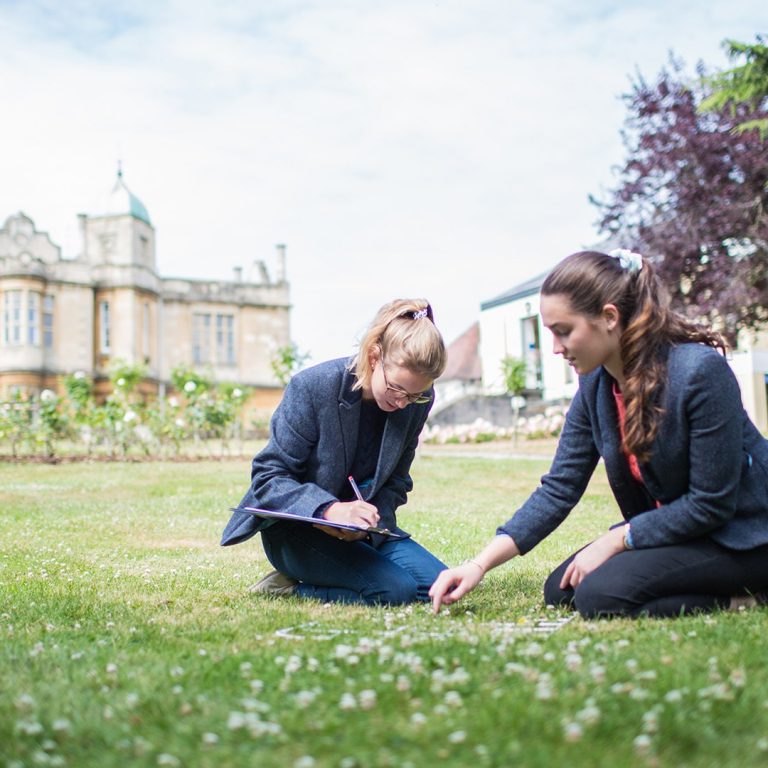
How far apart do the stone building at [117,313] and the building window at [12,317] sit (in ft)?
0.11

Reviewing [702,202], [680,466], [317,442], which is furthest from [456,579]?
[702,202]

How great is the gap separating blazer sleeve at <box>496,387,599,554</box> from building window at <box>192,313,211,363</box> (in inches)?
1299

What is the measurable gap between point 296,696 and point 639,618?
163cm

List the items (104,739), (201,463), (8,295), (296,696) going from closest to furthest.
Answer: (104,739), (296,696), (201,463), (8,295)

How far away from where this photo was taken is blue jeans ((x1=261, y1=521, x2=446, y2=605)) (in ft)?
13.6

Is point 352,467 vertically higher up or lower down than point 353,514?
higher up

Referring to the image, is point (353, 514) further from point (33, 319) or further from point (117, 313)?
point (117, 313)

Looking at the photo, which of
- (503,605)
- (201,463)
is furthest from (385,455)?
(201,463)

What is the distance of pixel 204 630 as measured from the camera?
334cm

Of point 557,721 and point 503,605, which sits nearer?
point 557,721

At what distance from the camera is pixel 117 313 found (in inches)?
1309

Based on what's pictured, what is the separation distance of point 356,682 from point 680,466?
5.19 ft

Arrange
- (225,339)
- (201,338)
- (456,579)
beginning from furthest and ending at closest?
1. (225,339)
2. (201,338)
3. (456,579)

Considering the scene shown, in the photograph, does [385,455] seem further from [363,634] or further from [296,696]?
[296,696]
